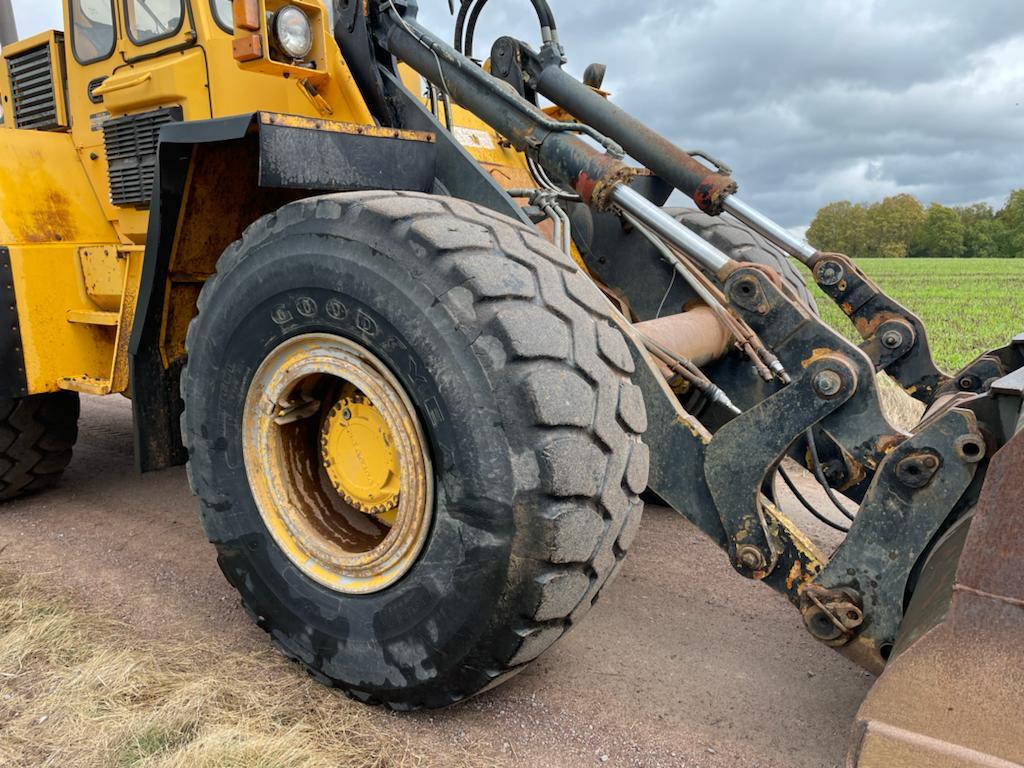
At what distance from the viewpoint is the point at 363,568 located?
2.30 metres

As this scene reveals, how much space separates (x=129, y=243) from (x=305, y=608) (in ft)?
7.75

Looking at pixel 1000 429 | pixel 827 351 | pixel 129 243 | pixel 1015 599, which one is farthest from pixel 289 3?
pixel 1015 599

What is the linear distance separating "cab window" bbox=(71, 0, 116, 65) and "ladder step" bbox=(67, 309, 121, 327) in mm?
1198

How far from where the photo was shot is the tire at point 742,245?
162 inches

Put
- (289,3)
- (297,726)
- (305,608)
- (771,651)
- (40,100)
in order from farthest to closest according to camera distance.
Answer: (40,100)
(289,3)
(771,651)
(305,608)
(297,726)

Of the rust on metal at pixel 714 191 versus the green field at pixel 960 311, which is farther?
the green field at pixel 960 311

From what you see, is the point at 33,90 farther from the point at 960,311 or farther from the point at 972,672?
the point at 960,311

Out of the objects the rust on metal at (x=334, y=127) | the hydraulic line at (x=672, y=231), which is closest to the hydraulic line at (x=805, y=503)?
the hydraulic line at (x=672, y=231)

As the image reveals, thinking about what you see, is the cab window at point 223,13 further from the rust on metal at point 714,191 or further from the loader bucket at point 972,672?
the loader bucket at point 972,672

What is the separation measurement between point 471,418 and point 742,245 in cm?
261

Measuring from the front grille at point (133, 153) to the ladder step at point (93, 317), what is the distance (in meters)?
0.52

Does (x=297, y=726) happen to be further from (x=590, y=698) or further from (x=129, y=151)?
(x=129, y=151)

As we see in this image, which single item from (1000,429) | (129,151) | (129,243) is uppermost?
(129,151)

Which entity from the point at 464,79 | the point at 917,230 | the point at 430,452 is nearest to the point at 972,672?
the point at 430,452
